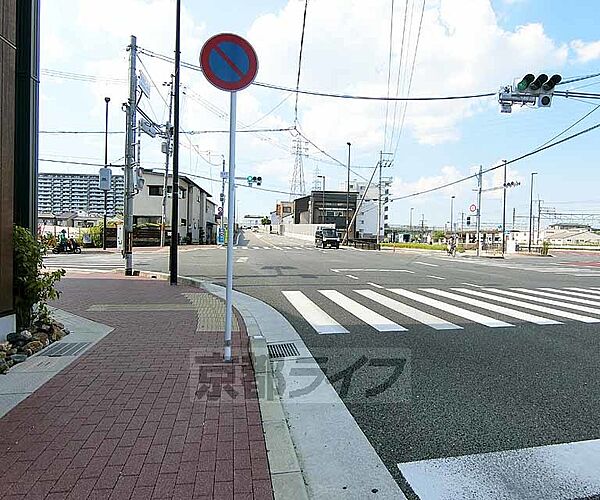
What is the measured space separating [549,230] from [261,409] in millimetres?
126437

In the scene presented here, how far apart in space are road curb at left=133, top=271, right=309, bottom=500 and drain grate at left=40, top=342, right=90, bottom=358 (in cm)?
219

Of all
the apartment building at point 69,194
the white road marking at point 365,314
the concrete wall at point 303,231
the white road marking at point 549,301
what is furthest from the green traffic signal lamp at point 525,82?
the apartment building at point 69,194

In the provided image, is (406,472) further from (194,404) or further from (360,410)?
(194,404)

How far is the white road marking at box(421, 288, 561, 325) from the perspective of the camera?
8086 millimetres

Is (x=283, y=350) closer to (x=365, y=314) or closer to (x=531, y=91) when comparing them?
(x=365, y=314)

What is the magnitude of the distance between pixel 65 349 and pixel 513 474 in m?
5.05

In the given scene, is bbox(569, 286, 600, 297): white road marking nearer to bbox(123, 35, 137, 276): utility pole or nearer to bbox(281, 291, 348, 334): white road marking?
bbox(281, 291, 348, 334): white road marking

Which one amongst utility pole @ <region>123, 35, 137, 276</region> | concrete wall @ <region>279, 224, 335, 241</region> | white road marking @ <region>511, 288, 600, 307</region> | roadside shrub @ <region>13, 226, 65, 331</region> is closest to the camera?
roadside shrub @ <region>13, 226, 65, 331</region>

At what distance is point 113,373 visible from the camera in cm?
460

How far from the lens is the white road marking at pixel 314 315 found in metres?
7.22

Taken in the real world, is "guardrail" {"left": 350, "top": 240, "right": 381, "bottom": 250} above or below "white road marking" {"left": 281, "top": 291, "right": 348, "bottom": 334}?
above

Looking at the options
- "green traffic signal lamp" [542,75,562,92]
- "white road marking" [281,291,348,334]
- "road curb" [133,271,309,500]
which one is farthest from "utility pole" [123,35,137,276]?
"green traffic signal lamp" [542,75,562,92]

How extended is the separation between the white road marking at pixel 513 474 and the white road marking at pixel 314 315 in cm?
400

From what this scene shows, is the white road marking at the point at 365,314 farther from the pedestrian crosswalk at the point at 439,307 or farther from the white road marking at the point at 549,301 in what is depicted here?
the white road marking at the point at 549,301
